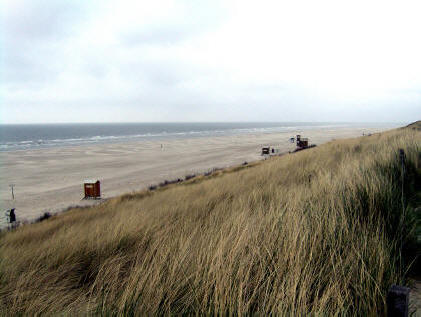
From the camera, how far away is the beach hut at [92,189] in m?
13.8

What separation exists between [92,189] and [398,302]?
14198 millimetres

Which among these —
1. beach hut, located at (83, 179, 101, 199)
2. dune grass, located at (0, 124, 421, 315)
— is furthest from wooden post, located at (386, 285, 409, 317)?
beach hut, located at (83, 179, 101, 199)

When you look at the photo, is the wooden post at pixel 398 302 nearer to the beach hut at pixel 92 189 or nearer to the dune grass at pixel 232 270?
the dune grass at pixel 232 270

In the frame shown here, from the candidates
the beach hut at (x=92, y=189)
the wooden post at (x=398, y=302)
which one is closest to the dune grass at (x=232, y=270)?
A: the wooden post at (x=398, y=302)

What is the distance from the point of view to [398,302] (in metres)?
1.45

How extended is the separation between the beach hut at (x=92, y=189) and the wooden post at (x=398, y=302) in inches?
547

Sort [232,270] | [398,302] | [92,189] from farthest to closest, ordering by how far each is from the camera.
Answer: [92,189] < [232,270] < [398,302]

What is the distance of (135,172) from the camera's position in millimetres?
21969

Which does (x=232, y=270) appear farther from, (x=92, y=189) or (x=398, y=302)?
(x=92, y=189)

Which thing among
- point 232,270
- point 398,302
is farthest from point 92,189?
point 398,302

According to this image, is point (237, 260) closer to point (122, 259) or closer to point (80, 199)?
point (122, 259)

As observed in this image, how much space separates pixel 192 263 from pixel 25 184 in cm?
2110

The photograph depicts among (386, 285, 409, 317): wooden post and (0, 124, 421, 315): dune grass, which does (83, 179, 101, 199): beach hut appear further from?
(386, 285, 409, 317): wooden post

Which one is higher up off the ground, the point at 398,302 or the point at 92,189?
the point at 398,302
